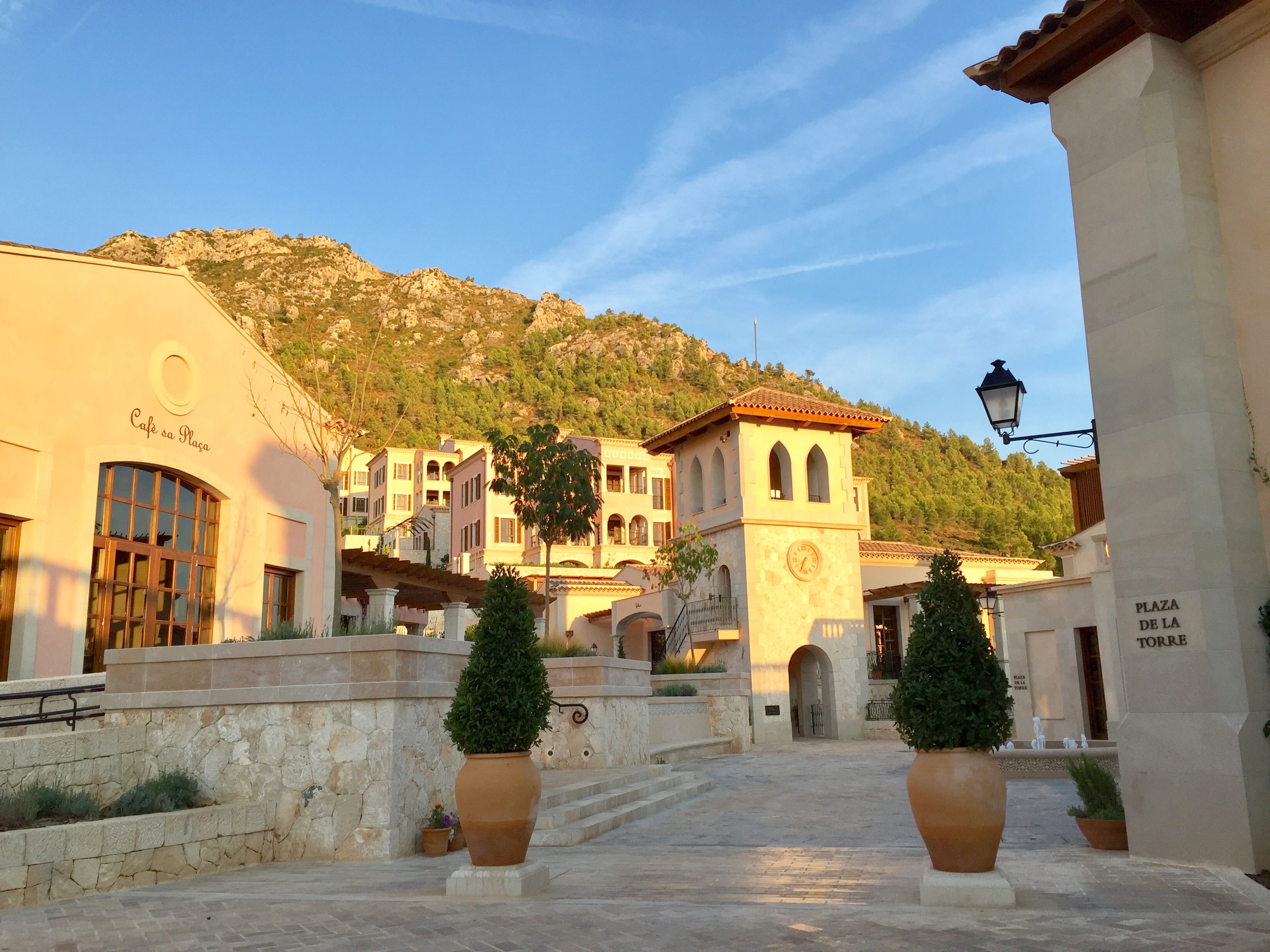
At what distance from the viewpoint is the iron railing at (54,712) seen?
8273mm

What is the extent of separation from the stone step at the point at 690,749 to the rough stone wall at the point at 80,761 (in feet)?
30.9

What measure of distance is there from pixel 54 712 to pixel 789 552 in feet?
71.7

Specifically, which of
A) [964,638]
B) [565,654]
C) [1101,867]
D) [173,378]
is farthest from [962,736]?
[173,378]

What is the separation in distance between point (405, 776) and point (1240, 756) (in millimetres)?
6898

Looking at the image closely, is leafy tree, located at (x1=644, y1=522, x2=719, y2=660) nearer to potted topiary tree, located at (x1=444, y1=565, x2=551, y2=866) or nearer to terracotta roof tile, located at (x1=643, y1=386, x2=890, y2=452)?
terracotta roof tile, located at (x1=643, y1=386, x2=890, y2=452)

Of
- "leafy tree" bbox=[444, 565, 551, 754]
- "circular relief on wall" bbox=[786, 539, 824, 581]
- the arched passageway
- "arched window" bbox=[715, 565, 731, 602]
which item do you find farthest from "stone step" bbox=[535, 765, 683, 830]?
the arched passageway

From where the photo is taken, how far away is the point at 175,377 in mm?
16141

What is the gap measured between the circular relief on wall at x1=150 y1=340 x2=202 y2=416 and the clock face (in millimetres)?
17625

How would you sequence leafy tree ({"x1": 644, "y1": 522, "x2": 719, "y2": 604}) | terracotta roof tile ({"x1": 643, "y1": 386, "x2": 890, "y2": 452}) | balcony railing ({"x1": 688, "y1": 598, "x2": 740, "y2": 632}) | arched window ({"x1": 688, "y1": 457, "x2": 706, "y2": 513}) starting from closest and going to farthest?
leafy tree ({"x1": 644, "y1": 522, "x2": 719, "y2": 604}) < balcony railing ({"x1": 688, "y1": 598, "x2": 740, "y2": 632}) < terracotta roof tile ({"x1": 643, "y1": 386, "x2": 890, "y2": 452}) < arched window ({"x1": 688, "y1": 457, "x2": 706, "y2": 513})

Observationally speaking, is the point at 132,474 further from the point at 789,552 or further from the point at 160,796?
the point at 789,552

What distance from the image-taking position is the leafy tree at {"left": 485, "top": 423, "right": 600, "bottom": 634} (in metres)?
23.8

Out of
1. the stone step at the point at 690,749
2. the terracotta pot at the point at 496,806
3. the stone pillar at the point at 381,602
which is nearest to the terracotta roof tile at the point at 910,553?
the stone step at the point at 690,749

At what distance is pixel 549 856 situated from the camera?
29.1 feet

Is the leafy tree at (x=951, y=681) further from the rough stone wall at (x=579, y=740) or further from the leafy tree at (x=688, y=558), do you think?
the leafy tree at (x=688, y=558)
